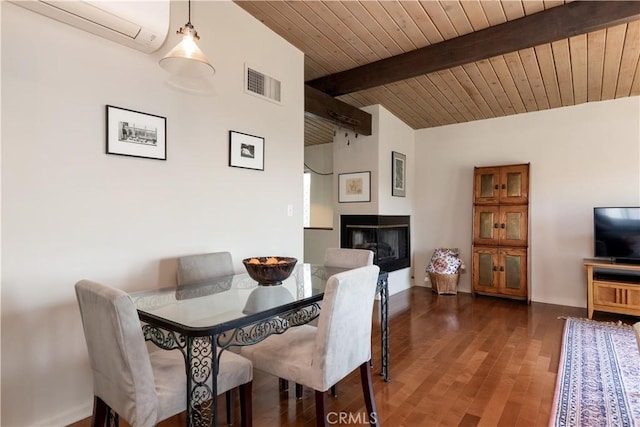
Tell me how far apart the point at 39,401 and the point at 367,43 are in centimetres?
348

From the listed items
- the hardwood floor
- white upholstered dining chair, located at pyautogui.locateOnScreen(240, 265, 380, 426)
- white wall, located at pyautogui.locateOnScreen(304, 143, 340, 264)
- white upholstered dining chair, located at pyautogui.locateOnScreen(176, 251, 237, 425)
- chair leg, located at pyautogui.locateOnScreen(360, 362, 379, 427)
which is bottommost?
the hardwood floor

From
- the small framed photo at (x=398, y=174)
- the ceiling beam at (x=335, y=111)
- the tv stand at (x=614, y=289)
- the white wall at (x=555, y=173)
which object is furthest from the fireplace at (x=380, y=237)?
the tv stand at (x=614, y=289)

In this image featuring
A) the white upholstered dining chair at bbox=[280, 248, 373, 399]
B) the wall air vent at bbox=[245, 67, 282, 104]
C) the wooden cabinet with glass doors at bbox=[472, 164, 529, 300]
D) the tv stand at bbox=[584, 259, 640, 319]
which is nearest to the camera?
the white upholstered dining chair at bbox=[280, 248, 373, 399]

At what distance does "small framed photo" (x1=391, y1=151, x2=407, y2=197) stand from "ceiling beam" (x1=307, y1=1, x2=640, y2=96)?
1.47 metres

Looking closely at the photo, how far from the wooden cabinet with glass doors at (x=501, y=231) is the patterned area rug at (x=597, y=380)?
114 cm

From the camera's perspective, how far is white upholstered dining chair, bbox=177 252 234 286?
2.27 meters

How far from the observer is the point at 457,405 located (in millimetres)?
2098

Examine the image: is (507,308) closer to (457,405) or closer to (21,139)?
(457,405)

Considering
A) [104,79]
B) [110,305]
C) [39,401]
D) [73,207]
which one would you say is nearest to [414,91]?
[104,79]

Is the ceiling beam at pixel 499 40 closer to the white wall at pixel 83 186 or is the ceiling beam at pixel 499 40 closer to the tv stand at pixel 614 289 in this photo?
the white wall at pixel 83 186

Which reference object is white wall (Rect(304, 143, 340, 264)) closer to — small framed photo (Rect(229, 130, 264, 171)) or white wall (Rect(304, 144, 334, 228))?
white wall (Rect(304, 144, 334, 228))

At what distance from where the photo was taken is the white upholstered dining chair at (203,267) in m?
2.27

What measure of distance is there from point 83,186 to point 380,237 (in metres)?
3.43

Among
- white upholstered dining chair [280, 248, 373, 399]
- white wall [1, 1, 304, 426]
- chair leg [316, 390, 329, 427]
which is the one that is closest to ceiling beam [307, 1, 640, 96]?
white wall [1, 1, 304, 426]
